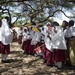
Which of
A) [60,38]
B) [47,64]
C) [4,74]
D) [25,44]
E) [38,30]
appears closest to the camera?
[4,74]

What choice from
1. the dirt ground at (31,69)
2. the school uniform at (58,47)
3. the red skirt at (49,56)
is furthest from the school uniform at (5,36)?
the school uniform at (58,47)

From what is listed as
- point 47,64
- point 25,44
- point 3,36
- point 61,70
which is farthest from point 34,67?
point 25,44

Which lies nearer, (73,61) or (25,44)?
(73,61)

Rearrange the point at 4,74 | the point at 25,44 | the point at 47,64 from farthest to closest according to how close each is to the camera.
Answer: the point at 25,44 → the point at 47,64 → the point at 4,74

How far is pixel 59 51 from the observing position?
8023 millimetres

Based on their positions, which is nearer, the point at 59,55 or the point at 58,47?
the point at 58,47

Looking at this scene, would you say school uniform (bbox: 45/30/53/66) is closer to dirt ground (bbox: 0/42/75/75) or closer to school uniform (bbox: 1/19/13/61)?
dirt ground (bbox: 0/42/75/75)

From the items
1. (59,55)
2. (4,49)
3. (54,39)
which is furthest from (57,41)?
(4,49)

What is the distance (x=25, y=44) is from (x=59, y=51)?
15.9ft

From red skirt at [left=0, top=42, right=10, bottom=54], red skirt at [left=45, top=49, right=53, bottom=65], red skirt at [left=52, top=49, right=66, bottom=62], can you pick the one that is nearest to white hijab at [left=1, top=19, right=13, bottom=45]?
red skirt at [left=0, top=42, right=10, bottom=54]

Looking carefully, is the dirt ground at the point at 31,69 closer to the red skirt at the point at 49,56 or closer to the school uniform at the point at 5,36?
the red skirt at the point at 49,56

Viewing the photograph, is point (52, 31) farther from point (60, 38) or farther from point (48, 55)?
point (48, 55)

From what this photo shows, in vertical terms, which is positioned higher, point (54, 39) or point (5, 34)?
point (5, 34)

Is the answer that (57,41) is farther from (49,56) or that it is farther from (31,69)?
(31,69)
